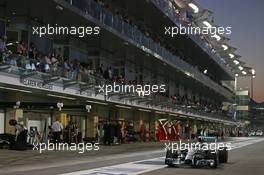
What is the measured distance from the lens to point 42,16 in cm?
3262

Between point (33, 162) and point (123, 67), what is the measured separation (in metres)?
30.5

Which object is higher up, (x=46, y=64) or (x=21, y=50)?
(x=21, y=50)

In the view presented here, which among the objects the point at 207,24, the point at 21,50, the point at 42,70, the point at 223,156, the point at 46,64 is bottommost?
the point at 223,156

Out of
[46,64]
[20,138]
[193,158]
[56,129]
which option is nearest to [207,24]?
[56,129]

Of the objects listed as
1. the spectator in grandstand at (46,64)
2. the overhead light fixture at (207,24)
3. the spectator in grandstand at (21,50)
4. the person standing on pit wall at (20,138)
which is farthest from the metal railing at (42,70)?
the overhead light fixture at (207,24)

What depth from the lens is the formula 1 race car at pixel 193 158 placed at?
1981 cm

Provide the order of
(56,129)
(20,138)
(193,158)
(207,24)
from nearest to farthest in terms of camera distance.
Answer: (193,158) < (20,138) < (56,129) < (207,24)

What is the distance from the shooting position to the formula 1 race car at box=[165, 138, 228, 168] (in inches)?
780

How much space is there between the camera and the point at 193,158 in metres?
20.0

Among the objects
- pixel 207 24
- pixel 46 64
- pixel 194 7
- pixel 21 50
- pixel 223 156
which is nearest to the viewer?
pixel 223 156

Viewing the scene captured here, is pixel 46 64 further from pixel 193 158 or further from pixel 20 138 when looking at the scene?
pixel 193 158

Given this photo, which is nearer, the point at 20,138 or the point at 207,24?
the point at 20,138

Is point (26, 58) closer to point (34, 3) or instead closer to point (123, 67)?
point (34, 3)

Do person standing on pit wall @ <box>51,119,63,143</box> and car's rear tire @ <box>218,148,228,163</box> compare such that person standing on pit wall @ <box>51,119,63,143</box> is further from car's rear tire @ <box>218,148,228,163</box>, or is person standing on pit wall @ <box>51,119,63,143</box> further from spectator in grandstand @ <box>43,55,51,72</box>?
car's rear tire @ <box>218,148,228,163</box>
